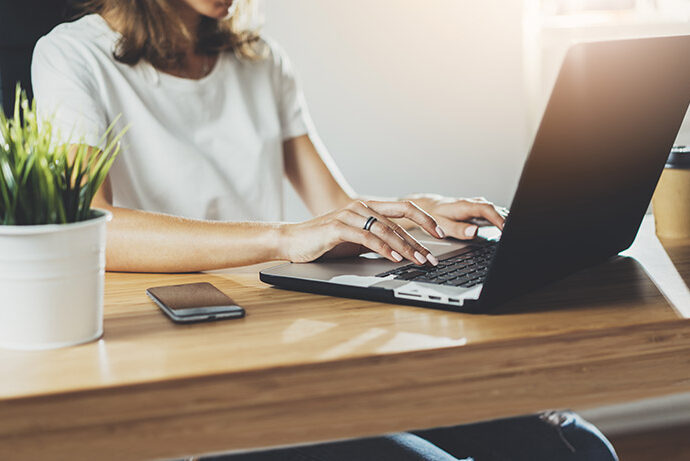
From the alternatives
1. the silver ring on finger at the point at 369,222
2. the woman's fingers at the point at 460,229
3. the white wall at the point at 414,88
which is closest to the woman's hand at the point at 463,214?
the woman's fingers at the point at 460,229

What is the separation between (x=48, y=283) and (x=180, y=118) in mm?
875

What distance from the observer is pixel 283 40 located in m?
2.18

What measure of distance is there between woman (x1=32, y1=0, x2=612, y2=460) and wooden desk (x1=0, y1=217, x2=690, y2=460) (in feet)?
0.71

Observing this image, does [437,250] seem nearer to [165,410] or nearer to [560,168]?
[560,168]

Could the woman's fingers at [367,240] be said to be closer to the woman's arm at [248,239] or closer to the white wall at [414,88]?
the woman's arm at [248,239]

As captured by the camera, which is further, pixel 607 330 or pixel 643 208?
pixel 643 208

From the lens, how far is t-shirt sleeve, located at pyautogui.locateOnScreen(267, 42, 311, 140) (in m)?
1.66

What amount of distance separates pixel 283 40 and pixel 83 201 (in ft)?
5.22

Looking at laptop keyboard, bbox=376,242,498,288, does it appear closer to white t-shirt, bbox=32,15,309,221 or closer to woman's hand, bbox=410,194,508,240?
woman's hand, bbox=410,194,508,240

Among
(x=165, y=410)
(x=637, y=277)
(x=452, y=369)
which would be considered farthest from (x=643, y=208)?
(x=165, y=410)

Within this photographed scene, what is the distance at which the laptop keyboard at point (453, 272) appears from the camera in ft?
2.70

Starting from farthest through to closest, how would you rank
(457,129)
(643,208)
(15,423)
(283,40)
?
1. (457,129)
2. (283,40)
3. (643,208)
4. (15,423)

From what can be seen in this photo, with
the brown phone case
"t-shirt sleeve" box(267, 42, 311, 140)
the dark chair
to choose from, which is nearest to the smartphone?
the brown phone case

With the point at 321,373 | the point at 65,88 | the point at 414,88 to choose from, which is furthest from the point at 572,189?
the point at 414,88
